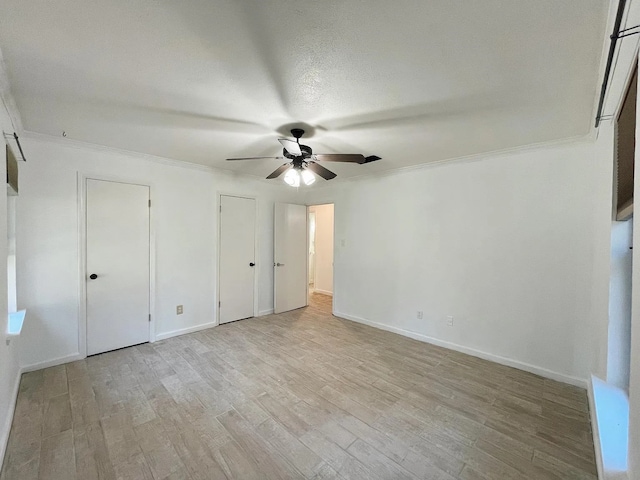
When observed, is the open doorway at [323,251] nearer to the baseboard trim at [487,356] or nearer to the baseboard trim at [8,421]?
the baseboard trim at [487,356]

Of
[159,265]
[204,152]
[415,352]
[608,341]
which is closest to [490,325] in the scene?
[415,352]

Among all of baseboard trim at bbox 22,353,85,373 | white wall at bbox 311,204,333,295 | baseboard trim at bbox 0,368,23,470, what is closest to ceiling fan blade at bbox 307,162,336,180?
baseboard trim at bbox 0,368,23,470

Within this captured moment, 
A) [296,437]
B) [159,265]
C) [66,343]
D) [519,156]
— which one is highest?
[519,156]

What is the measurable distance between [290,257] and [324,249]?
1.89 m

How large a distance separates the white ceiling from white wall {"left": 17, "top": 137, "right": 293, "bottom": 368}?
1.44 ft

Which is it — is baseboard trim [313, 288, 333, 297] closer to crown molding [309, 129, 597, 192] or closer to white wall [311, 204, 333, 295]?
white wall [311, 204, 333, 295]

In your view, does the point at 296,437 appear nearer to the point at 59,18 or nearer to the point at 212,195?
the point at 59,18

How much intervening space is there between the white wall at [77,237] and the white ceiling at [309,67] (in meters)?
0.44

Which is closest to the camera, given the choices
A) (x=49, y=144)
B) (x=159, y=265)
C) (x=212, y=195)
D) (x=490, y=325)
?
(x=49, y=144)

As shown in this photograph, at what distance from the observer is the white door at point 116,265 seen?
2943 mm

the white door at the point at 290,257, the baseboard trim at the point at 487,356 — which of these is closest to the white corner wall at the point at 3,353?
the white door at the point at 290,257

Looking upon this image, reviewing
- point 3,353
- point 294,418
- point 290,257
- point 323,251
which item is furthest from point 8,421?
point 323,251

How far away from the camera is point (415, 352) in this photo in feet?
10.3

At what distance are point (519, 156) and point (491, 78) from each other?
1.55m
